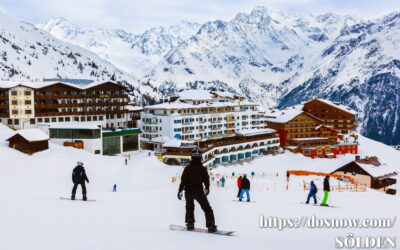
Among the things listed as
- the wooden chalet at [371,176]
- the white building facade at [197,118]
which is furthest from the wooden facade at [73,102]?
the wooden chalet at [371,176]

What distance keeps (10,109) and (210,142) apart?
1581 inches

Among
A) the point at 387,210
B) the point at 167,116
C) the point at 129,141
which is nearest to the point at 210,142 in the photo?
the point at 167,116

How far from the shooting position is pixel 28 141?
5519 cm

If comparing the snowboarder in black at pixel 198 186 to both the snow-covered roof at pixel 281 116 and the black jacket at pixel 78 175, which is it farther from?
the snow-covered roof at pixel 281 116

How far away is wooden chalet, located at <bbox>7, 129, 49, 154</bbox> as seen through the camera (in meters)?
55.6

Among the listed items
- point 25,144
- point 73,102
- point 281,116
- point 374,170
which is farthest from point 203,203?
point 281,116

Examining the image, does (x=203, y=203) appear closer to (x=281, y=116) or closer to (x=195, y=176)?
(x=195, y=176)

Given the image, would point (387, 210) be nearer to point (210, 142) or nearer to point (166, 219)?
point (166, 219)

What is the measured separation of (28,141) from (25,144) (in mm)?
996

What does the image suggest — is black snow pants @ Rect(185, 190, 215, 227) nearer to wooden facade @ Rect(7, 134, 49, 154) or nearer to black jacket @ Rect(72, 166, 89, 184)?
black jacket @ Rect(72, 166, 89, 184)

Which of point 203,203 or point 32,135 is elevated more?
point 203,203

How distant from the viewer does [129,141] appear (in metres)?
76.4

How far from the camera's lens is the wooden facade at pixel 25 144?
55688 mm

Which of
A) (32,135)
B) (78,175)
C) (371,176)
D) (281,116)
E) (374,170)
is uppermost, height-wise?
(281,116)
